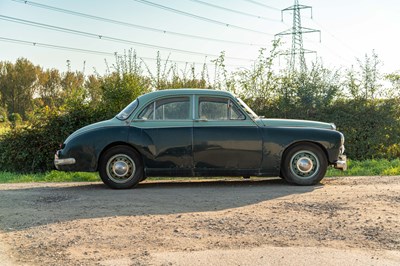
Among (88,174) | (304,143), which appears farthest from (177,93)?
(88,174)

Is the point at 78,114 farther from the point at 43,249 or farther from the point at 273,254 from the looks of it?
the point at 273,254

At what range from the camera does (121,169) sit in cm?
918

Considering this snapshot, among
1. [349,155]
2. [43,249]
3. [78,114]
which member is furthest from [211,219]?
[349,155]

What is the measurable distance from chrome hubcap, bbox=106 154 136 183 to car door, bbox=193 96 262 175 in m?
1.16

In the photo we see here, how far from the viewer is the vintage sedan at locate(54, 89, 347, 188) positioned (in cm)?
916

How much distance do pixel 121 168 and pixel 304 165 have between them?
3337 mm

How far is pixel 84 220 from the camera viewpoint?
642cm

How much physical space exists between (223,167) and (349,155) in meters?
6.48

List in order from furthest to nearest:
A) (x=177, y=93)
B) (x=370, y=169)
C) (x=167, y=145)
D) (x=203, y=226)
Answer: (x=370, y=169)
(x=177, y=93)
(x=167, y=145)
(x=203, y=226)

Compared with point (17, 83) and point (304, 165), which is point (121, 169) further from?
point (17, 83)

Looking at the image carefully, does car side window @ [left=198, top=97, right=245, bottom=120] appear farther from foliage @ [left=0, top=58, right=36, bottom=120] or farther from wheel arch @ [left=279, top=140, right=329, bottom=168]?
foliage @ [left=0, top=58, right=36, bottom=120]

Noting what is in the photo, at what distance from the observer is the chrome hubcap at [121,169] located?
361 inches

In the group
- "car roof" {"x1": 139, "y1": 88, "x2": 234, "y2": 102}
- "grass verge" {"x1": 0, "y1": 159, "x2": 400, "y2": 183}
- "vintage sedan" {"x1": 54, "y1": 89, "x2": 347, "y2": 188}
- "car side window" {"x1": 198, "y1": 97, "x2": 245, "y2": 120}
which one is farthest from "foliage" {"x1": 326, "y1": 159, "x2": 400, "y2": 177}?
"car roof" {"x1": 139, "y1": 88, "x2": 234, "y2": 102}

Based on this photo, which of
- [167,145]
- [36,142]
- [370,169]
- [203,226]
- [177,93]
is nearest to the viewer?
[203,226]
